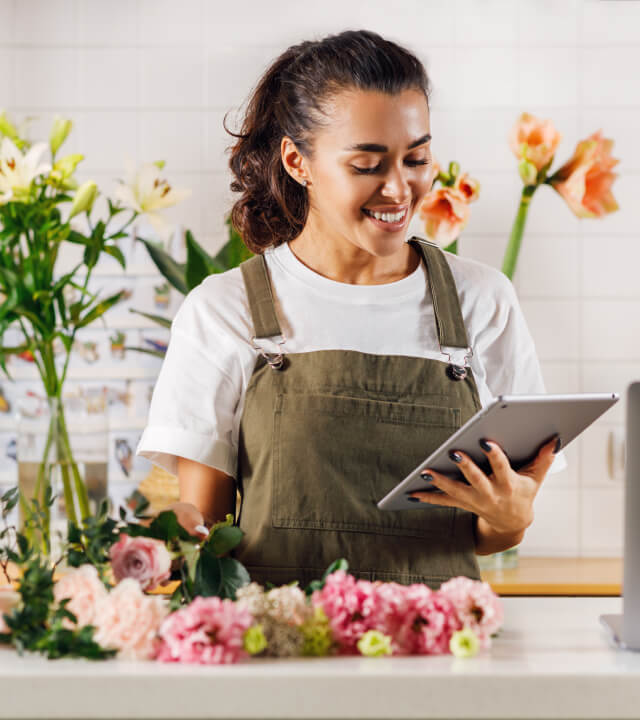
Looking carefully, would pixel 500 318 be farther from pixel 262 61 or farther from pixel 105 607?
pixel 262 61

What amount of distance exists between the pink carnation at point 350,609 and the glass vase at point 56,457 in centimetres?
32

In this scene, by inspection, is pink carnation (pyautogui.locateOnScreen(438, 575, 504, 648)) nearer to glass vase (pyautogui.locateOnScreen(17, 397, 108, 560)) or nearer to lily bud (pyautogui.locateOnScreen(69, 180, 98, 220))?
glass vase (pyautogui.locateOnScreen(17, 397, 108, 560))

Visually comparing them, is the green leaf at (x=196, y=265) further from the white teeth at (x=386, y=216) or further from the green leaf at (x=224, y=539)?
the green leaf at (x=224, y=539)

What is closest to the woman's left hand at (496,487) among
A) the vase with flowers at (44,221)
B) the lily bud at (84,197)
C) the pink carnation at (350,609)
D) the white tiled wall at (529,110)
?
the pink carnation at (350,609)

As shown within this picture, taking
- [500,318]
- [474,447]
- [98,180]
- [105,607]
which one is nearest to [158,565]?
[105,607]

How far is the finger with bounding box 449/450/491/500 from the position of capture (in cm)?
101

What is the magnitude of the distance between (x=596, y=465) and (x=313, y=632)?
1.86 m

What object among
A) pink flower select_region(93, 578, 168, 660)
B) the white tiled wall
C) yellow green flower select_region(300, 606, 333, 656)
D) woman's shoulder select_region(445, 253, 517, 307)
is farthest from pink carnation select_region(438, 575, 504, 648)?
the white tiled wall

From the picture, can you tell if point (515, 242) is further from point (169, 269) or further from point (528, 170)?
point (169, 269)

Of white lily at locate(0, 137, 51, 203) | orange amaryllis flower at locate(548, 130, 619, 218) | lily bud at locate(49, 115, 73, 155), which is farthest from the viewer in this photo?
orange amaryllis flower at locate(548, 130, 619, 218)

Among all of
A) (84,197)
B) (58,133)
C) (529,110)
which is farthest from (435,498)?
(529,110)

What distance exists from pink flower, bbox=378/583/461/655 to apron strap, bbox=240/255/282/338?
1.88 feet

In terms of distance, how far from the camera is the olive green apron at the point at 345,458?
4.16 feet

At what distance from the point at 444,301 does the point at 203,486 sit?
0.45 m
